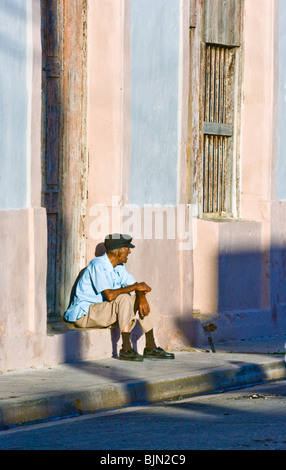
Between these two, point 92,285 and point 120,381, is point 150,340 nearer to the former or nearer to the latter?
point 92,285

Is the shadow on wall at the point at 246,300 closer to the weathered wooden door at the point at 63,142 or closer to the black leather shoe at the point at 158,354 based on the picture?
the black leather shoe at the point at 158,354

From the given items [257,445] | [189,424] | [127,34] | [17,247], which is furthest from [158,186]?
[257,445]

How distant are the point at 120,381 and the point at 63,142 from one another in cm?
279

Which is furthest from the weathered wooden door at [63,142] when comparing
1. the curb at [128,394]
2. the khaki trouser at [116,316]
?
the curb at [128,394]

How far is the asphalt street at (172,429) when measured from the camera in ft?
23.9

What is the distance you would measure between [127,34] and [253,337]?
13.2 ft

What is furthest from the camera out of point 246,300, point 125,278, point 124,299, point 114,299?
point 246,300

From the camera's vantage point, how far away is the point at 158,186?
12.4 m

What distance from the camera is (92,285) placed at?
11367mm

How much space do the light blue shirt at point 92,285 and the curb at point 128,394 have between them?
1.45 meters

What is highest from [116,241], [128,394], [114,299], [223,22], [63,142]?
[223,22]

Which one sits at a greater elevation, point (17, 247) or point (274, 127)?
point (274, 127)

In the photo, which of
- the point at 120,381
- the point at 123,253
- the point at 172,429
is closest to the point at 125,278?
the point at 123,253

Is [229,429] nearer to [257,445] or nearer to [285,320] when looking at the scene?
[257,445]
